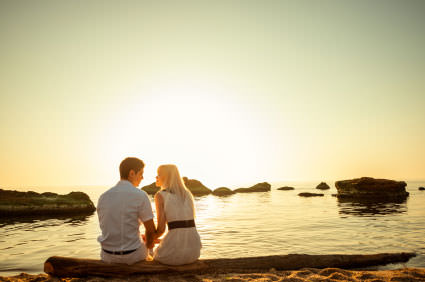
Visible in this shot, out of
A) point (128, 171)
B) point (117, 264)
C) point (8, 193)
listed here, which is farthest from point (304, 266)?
point (8, 193)

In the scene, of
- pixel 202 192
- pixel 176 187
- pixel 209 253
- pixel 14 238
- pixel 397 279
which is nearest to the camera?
pixel 176 187

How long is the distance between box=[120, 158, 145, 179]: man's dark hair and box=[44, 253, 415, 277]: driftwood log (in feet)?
6.80

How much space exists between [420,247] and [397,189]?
56826mm

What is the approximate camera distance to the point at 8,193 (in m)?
34.5

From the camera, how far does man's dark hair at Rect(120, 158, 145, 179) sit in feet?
18.2

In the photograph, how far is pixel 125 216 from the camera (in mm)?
5406

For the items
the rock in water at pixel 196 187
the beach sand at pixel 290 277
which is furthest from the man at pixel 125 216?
the rock in water at pixel 196 187

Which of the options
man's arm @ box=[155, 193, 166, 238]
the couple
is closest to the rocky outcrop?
the couple

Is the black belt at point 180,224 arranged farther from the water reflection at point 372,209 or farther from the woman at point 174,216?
the water reflection at point 372,209

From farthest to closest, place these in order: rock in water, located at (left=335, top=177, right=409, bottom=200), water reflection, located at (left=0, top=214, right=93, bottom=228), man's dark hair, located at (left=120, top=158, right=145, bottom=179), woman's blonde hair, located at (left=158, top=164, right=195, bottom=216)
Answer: rock in water, located at (left=335, top=177, right=409, bottom=200) → water reflection, located at (left=0, top=214, right=93, bottom=228) → woman's blonde hair, located at (left=158, top=164, right=195, bottom=216) → man's dark hair, located at (left=120, top=158, right=145, bottom=179)

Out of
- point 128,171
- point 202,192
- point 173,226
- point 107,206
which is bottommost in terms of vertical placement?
point 202,192

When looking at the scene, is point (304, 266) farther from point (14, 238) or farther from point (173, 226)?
point (14, 238)

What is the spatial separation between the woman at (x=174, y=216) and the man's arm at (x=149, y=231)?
0.14m

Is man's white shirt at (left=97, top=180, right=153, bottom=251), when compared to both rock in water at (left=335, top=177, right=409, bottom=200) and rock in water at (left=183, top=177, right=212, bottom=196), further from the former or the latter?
rock in water at (left=183, top=177, right=212, bottom=196)
